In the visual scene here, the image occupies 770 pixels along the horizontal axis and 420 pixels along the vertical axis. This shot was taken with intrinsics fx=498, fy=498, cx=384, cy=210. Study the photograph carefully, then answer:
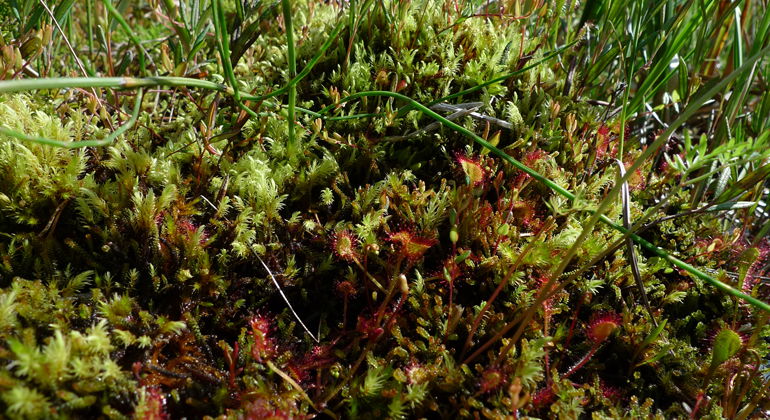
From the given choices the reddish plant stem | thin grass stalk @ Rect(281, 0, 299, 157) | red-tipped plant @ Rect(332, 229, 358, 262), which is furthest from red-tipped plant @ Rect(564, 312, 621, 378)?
thin grass stalk @ Rect(281, 0, 299, 157)

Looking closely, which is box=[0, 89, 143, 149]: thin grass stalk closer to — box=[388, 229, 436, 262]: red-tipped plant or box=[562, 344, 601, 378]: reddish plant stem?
box=[388, 229, 436, 262]: red-tipped plant

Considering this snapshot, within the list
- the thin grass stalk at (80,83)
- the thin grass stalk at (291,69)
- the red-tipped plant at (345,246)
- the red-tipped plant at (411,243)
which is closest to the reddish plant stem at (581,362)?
the red-tipped plant at (411,243)

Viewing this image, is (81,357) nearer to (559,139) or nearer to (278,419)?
(278,419)

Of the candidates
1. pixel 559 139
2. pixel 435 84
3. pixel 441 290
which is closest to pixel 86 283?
pixel 441 290

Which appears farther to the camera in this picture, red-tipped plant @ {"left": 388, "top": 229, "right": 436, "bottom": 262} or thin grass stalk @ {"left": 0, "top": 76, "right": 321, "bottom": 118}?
red-tipped plant @ {"left": 388, "top": 229, "right": 436, "bottom": 262}

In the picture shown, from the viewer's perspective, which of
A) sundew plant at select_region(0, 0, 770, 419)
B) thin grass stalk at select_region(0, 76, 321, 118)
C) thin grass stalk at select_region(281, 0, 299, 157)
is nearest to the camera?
thin grass stalk at select_region(0, 76, 321, 118)

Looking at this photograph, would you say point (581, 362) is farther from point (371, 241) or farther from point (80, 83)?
point (80, 83)

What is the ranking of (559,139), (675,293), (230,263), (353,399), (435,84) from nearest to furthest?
(353,399), (230,263), (675,293), (559,139), (435,84)

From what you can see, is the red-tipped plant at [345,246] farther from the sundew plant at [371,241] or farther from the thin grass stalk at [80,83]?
the thin grass stalk at [80,83]
